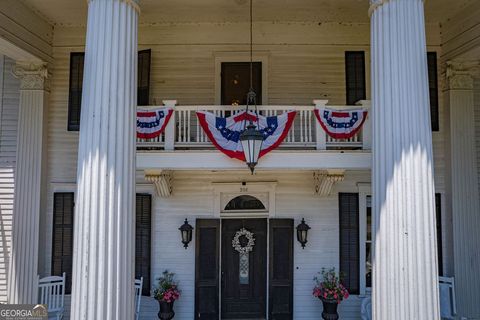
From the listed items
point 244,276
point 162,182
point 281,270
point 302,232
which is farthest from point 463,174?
point 162,182

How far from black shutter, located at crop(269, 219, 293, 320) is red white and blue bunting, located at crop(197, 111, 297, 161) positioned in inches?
96.1

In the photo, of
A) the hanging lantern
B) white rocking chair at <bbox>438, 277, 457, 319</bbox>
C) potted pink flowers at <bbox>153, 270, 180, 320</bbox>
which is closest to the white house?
white rocking chair at <bbox>438, 277, 457, 319</bbox>

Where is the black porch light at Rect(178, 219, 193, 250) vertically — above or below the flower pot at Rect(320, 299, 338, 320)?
above

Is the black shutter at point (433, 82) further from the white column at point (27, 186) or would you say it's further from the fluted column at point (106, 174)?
the white column at point (27, 186)

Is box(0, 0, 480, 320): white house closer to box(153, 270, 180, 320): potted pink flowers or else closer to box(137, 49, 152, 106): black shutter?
box(137, 49, 152, 106): black shutter

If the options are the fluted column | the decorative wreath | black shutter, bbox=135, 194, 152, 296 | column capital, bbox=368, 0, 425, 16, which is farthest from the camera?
the decorative wreath

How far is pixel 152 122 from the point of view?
8391mm

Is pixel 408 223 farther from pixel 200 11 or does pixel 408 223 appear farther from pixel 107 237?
pixel 200 11

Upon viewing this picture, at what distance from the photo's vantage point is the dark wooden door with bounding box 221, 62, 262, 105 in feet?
33.1

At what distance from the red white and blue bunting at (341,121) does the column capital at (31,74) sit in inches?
251

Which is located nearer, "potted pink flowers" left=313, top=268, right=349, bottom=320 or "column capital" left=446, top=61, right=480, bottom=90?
"potted pink flowers" left=313, top=268, right=349, bottom=320

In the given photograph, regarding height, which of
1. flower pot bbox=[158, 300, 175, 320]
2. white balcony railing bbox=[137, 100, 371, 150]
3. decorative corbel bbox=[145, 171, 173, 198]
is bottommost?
flower pot bbox=[158, 300, 175, 320]

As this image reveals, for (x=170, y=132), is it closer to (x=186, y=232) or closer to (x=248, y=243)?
(x=186, y=232)

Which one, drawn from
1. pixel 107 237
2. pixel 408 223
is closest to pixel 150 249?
pixel 107 237
